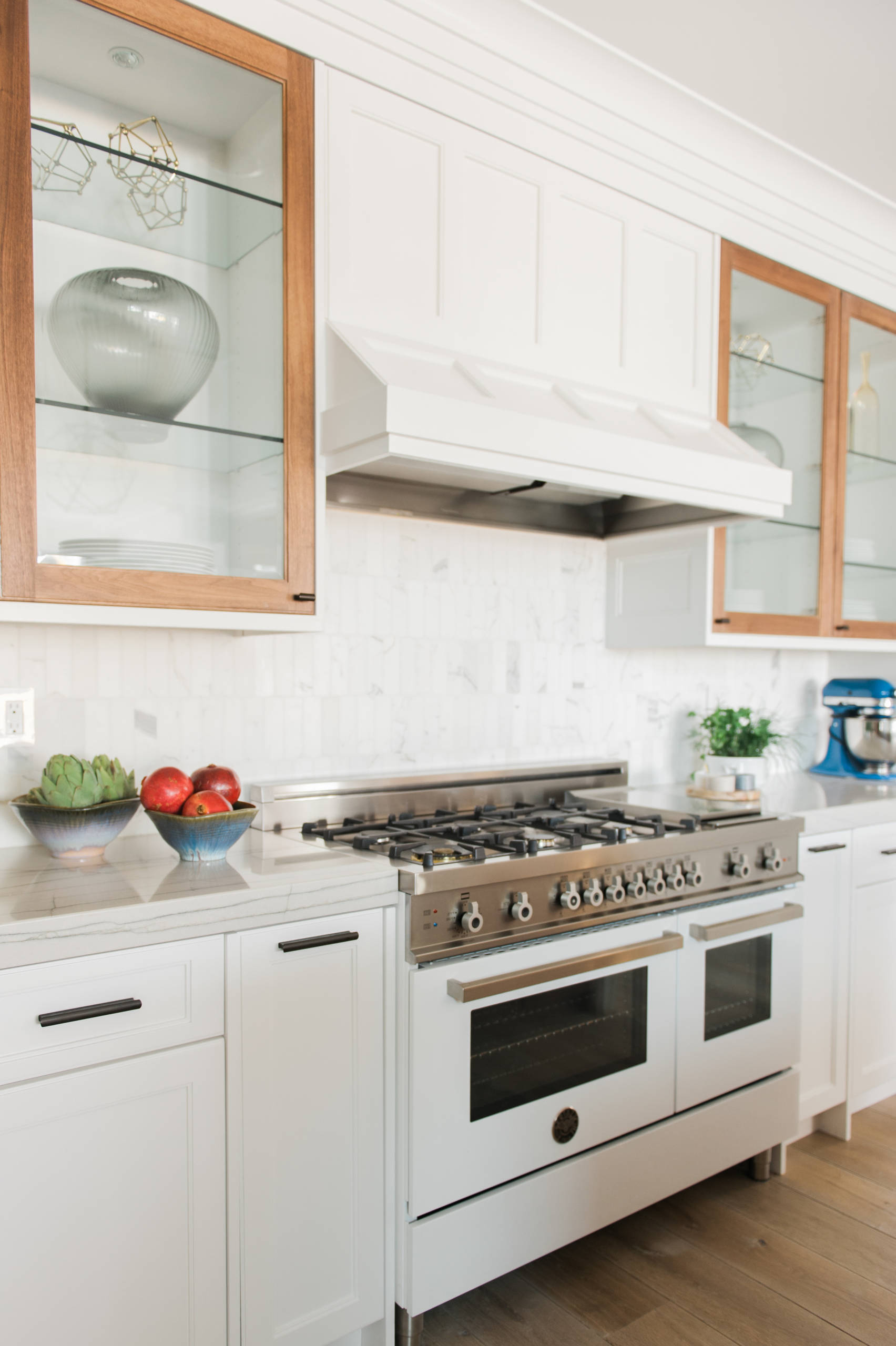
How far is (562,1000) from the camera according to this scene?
1963mm

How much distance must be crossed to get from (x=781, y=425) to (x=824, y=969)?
1.68 m

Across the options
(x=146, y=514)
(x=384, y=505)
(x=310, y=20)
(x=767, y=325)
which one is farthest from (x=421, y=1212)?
(x=767, y=325)

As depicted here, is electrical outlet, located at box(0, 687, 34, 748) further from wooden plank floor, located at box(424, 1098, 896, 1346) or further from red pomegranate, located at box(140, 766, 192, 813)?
wooden plank floor, located at box(424, 1098, 896, 1346)

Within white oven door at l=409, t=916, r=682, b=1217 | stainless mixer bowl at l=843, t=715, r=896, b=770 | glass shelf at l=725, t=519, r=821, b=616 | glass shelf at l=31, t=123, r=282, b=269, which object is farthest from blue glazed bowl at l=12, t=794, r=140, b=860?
stainless mixer bowl at l=843, t=715, r=896, b=770

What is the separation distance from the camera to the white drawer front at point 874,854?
2.73m

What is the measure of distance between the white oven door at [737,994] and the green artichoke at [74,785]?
133 cm

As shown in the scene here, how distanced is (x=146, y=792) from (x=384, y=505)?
96cm

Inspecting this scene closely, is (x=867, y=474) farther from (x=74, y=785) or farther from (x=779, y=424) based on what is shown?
(x=74, y=785)

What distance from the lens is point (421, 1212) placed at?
5.68ft

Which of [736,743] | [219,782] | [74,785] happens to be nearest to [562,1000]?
[219,782]

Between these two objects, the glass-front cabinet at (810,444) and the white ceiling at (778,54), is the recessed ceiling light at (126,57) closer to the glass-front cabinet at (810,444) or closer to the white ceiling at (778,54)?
the white ceiling at (778,54)

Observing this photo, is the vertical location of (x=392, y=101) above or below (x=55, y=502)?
above

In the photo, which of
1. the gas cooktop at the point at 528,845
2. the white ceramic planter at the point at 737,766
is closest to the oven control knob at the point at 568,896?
the gas cooktop at the point at 528,845

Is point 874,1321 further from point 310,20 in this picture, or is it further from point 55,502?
point 310,20
